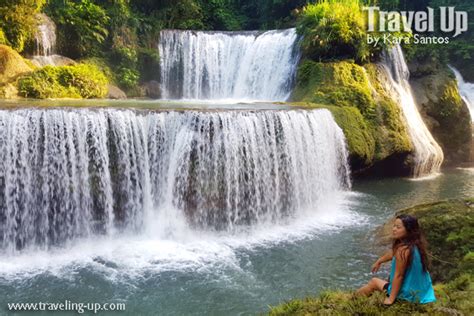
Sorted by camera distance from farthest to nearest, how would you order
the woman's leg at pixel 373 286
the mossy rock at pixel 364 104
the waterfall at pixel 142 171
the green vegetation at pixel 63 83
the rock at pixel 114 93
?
1. the rock at pixel 114 93
2. the mossy rock at pixel 364 104
3. the green vegetation at pixel 63 83
4. the waterfall at pixel 142 171
5. the woman's leg at pixel 373 286

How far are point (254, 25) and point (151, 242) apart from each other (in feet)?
59.4

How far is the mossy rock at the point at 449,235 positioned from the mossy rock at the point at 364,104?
214 inches

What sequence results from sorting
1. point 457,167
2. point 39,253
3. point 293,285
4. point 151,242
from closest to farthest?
point 293,285
point 39,253
point 151,242
point 457,167

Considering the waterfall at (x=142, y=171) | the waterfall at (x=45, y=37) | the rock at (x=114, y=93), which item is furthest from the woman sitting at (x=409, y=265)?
the waterfall at (x=45, y=37)

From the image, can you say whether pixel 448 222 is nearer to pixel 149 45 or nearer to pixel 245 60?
pixel 245 60

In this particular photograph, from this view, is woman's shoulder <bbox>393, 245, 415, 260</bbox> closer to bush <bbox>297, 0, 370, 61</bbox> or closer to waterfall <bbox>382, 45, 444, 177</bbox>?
waterfall <bbox>382, 45, 444, 177</bbox>

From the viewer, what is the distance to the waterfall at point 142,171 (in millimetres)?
7160

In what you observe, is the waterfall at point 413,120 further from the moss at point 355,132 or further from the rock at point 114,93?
the rock at point 114,93

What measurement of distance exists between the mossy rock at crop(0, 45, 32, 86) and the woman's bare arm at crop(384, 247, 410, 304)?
1137 centimetres

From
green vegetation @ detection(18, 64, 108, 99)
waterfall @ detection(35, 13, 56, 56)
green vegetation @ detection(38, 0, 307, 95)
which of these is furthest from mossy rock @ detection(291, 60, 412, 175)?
waterfall @ detection(35, 13, 56, 56)

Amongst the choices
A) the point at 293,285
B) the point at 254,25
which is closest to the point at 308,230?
the point at 293,285

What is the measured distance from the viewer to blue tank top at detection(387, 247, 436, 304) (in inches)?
122

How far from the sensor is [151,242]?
742 cm

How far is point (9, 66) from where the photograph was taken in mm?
11492
